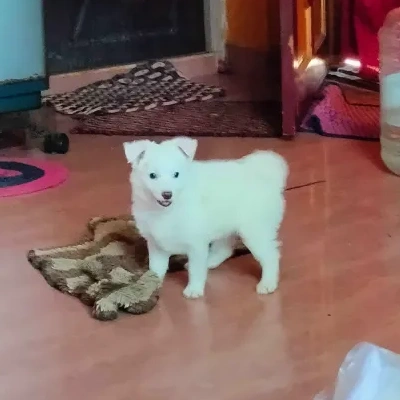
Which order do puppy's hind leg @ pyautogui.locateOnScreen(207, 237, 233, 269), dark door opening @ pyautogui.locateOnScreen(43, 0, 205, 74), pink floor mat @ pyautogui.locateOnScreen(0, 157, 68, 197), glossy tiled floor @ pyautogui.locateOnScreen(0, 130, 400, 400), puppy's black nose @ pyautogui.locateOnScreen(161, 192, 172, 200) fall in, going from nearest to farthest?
glossy tiled floor @ pyautogui.locateOnScreen(0, 130, 400, 400) < puppy's black nose @ pyautogui.locateOnScreen(161, 192, 172, 200) < puppy's hind leg @ pyautogui.locateOnScreen(207, 237, 233, 269) < pink floor mat @ pyautogui.locateOnScreen(0, 157, 68, 197) < dark door opening @ pyautogui.locateOnScreen(43, 0, 205, 74)

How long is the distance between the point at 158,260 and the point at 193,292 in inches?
3.7

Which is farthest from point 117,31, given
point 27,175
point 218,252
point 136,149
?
point 136,149

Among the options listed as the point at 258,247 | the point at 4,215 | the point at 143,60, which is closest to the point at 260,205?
the point at 258,247

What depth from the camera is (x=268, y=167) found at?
159 cm

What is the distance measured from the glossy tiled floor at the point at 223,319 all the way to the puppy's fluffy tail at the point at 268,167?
0.20m

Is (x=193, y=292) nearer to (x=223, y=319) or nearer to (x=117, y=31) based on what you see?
(x=223, y=319)

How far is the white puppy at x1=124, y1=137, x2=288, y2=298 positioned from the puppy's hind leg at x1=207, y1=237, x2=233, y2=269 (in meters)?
0.09

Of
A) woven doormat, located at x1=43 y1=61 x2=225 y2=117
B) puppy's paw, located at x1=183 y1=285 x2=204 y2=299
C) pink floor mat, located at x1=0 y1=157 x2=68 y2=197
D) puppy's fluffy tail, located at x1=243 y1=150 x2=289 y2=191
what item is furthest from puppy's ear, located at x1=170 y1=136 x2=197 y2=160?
woven doormat, located at x1=43 y1=61 x2=225 y2=117

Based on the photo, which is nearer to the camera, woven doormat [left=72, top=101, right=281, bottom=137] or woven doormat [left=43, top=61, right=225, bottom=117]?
woven doormat [left=72, top=101, right=281, bottom=137]

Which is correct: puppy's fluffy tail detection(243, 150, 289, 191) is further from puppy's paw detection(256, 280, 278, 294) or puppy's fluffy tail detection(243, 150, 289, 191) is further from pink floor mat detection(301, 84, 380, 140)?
pink floor mat detection(301, 84, 380, 140)

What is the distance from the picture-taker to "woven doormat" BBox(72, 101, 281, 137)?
2.62 metres

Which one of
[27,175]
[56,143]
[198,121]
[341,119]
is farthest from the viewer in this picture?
[198,121]

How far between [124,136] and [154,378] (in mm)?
1426

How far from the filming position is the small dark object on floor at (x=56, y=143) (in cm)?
247
